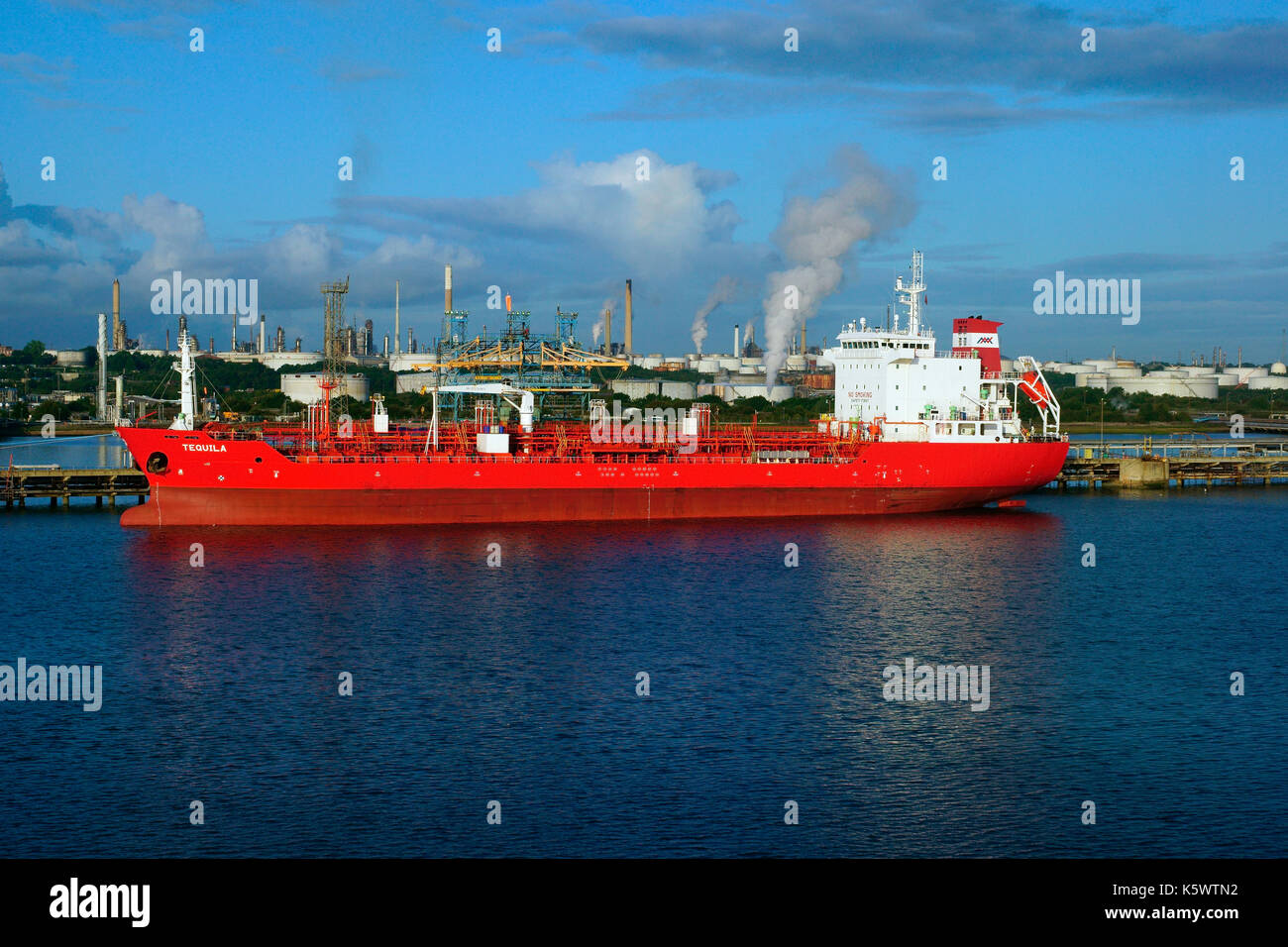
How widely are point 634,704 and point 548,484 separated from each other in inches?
858


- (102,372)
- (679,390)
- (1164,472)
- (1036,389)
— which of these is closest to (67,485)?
(1036,389)

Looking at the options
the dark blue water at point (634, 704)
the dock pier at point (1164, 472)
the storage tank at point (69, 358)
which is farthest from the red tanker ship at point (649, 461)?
the storage tank at point (69, 358)

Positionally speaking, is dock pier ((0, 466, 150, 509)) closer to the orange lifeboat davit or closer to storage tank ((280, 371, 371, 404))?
the orange lifeboat davit

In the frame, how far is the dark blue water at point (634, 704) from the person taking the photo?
56.4 feet

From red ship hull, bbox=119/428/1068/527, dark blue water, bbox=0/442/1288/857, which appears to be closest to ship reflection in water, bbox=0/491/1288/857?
dark blue water, bbox=0/442/1288/857

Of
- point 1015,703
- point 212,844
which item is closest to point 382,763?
point 212,844

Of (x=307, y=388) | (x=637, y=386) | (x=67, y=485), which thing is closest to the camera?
(x=67, y=485)

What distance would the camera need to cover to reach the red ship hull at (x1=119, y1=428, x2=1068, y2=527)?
41469mm

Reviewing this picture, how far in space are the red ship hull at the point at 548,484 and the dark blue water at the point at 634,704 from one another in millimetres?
2704

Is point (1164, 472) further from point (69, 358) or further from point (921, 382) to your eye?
point (69, 358)

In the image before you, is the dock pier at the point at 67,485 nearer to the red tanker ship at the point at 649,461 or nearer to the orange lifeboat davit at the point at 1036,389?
the red tanker ship at the point at 649,461

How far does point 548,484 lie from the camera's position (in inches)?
1726

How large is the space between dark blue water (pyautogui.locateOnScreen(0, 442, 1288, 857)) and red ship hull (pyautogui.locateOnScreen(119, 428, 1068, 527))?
2704mm
